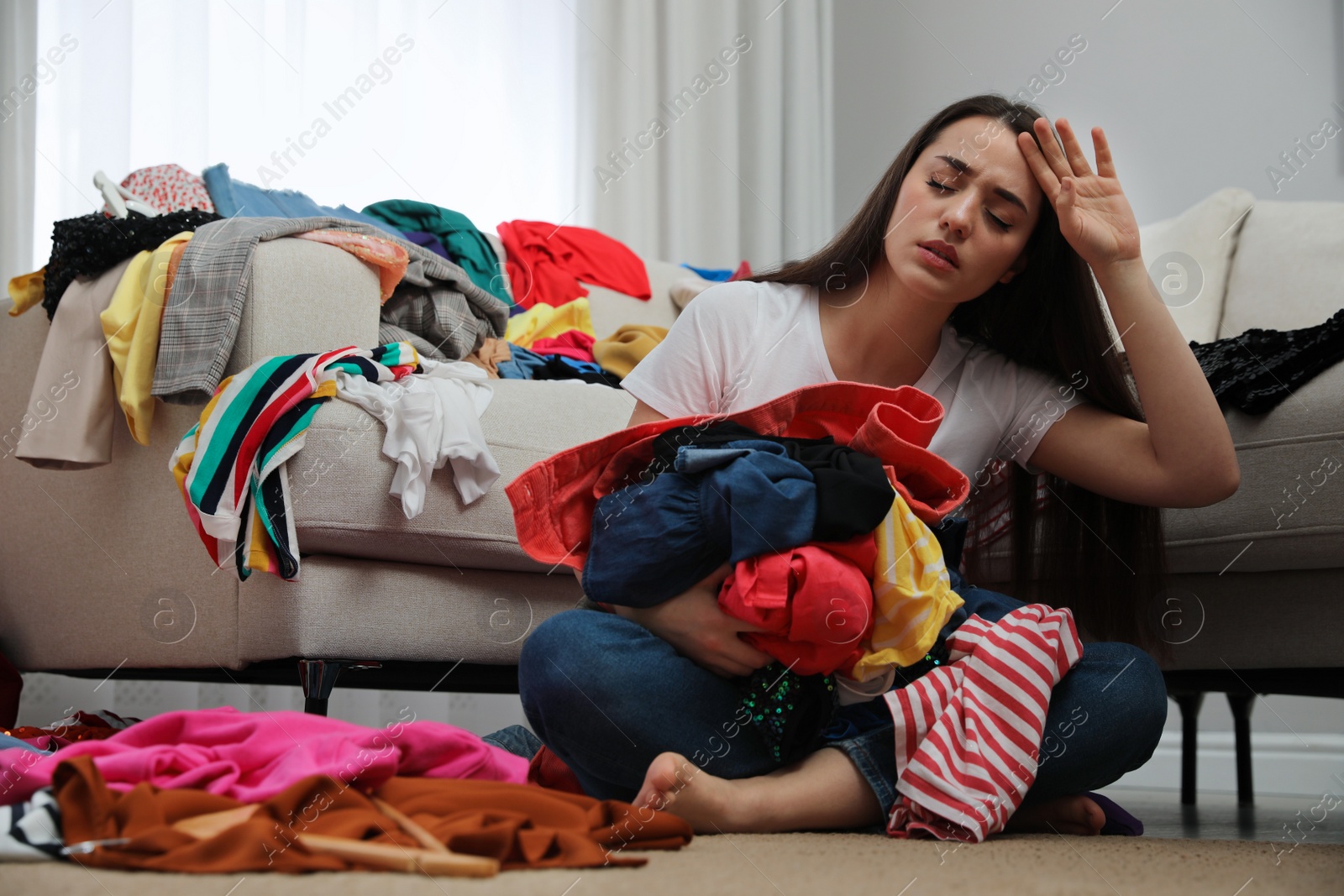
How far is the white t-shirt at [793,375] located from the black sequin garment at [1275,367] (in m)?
0.19

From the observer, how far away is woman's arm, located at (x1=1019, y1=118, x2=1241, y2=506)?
3.30 ft

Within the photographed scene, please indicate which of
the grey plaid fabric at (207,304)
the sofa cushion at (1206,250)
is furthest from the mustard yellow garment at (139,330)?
the sofa cushion at (1206,250)

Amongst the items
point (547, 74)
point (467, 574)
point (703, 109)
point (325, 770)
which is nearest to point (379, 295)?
point (467, 574)

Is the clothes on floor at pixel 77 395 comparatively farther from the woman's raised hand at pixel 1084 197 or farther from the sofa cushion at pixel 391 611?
the woman's raised hand at pixel 1084 197

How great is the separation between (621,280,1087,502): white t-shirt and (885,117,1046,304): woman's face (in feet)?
0.36

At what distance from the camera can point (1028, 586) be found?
4.17ft

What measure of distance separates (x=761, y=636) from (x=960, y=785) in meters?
0.18

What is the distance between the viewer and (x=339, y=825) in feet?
2.04

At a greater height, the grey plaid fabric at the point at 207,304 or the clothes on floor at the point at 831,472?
the grey plaid fabric at the point at 207,304

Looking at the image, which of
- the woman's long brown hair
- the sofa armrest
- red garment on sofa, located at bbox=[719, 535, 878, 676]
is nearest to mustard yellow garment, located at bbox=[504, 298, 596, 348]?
the sofa armrest

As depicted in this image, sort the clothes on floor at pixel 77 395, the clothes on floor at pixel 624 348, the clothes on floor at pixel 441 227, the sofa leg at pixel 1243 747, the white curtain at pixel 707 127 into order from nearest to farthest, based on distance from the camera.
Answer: the clothes on floor at pixel 77 395
the sofa leg at pixel 1243 747
the clothes on floor at pixel 624 348
the clothes on floor at pixel 441 227
the white curtain at pixel 707 127

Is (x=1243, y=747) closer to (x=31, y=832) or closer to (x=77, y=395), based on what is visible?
(x=31, y=832)

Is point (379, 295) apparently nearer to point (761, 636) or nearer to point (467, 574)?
point (467, 574)

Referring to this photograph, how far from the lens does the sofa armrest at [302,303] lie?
1312 millimetres
